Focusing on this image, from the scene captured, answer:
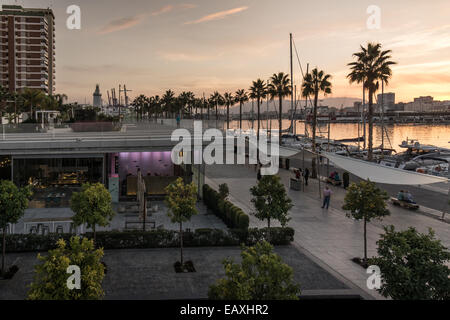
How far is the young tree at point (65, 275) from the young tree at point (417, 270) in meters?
6.66

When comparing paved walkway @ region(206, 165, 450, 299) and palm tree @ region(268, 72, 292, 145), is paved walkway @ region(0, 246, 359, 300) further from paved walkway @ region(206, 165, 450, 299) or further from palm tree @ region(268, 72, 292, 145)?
palm tree @ region(268, 72, 292, 145)

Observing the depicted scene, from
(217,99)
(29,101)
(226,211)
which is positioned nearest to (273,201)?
(226,211)

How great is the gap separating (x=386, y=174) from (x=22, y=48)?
128m

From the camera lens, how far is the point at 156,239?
16.2 meters

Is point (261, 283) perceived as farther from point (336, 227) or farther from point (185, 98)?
point (185, 98)

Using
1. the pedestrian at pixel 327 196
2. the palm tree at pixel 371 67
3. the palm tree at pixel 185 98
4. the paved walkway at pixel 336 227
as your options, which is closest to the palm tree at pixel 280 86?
the palm tree at pixel 371 67

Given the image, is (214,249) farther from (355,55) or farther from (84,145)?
(355,55)

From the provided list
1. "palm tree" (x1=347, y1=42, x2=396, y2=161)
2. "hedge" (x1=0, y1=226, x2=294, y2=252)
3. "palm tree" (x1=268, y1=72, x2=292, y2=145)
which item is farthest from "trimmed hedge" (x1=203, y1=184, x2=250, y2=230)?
"palm tree" (x1=268, y1=72, x2=292, y2=145)

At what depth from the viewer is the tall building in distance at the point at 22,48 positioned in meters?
118

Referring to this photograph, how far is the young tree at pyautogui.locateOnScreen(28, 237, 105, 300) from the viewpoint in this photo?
7426mm

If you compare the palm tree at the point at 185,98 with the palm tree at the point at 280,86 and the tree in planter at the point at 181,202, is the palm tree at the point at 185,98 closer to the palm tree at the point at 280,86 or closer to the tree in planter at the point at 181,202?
the palm tree at the point at 280,86

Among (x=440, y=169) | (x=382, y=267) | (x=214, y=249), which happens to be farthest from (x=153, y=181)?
(x=440, y=169)

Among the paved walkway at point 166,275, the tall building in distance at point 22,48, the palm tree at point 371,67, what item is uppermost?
the tall building in distance at point 22,48
